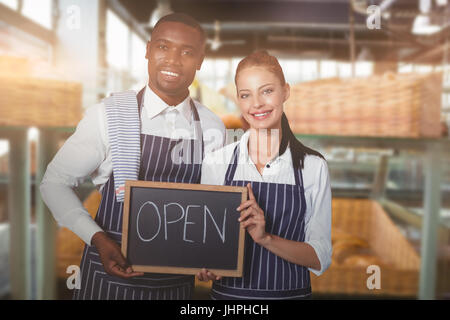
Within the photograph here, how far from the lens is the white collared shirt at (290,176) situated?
83 cm

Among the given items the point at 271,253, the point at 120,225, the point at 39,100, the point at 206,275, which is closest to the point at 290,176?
the point at 271,253

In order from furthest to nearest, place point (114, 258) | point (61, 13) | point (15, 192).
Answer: point (15, 192)
point (61, 13)
point (114, 258)

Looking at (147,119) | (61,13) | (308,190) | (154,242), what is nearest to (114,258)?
(154,242)

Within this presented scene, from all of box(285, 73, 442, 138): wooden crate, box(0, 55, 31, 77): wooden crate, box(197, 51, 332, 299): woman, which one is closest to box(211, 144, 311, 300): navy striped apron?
box(197, 51, 332, 299): woman

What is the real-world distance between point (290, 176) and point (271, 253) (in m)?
0.18

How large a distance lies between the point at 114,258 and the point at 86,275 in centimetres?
12

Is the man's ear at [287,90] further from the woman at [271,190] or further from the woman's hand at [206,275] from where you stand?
the woman's hand at [206,275]

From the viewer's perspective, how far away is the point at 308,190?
2.74 ft

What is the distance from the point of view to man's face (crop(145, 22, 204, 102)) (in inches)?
32.4

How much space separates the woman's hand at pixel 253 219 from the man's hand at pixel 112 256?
262 mm

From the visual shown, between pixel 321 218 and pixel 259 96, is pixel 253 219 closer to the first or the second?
pixel 321 218

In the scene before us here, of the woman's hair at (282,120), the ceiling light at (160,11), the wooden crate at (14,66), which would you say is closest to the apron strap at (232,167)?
the woman's hair at (282,120)
